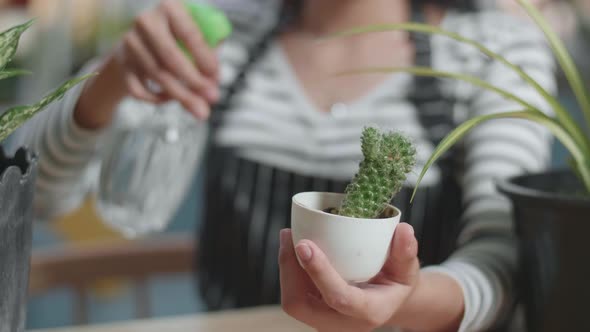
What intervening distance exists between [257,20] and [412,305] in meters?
0.65

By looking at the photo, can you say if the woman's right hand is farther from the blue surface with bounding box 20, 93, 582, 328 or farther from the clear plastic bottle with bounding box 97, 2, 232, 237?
the blue surface with bounding box 20, 93, 582, 328

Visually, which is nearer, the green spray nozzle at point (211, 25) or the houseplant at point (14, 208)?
the houseplant at point (14, 208)

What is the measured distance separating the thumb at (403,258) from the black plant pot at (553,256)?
162mm

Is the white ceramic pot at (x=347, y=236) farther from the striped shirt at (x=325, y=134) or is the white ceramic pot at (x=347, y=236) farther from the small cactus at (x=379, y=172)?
the striped shirt at (x=325, y=134)

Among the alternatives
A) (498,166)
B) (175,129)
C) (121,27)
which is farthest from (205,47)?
(121,27)

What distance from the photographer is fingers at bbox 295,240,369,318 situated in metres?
0.30

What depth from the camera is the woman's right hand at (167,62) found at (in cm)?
55

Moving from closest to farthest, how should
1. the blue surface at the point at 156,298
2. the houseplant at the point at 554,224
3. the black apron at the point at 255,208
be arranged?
the houseplant at the point at 554,224, the black apron at the point at 255,208, the blue surface at the point at 156,298

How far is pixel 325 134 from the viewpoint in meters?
0.85

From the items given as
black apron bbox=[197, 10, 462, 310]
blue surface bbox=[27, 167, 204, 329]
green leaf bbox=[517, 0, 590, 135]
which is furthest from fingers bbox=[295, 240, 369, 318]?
blue surface bbox=[27, 167, 204, 329]

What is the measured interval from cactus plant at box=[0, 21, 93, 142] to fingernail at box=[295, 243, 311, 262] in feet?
0.45

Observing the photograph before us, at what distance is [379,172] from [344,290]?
59mm

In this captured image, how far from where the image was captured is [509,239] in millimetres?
564

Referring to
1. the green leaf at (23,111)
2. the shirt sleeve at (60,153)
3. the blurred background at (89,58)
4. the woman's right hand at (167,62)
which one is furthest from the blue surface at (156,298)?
the green leaf at (23,111)
